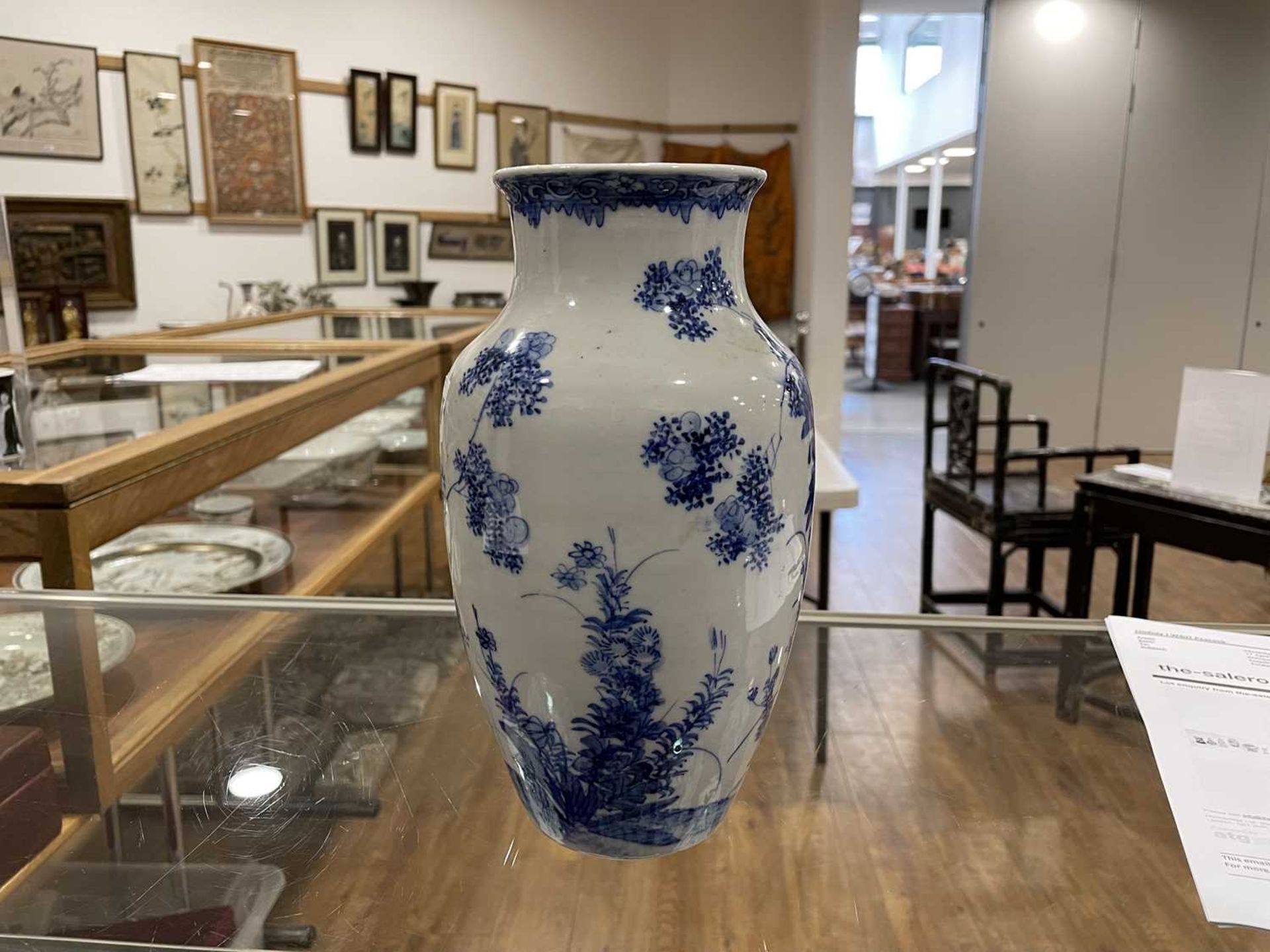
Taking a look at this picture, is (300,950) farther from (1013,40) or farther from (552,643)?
(1013,40)

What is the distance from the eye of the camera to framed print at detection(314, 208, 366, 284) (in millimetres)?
5656

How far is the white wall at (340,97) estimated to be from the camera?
4.79 metres

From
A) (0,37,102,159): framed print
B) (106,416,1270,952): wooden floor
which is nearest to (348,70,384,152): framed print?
(0,37,102,159): framed print

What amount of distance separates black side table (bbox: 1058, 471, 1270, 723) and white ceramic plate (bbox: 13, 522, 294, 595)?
77.2 inches

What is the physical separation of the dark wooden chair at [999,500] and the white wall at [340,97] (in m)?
3.76

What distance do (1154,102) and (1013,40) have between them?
0.94 m

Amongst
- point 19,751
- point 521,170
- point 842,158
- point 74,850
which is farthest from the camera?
point 842,158

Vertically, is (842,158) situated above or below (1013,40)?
below

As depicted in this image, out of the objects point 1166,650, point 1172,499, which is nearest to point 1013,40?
point 1172,499

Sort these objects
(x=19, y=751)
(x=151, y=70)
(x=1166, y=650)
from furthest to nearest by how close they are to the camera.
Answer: (x=151, y=70)
(x=1166, y=650)
(x=19, y=751)

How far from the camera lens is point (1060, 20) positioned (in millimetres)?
5707

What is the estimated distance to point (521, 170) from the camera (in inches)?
25.0

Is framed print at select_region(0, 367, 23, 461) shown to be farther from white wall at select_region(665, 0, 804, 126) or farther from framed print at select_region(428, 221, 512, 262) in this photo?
white wall at select_region(665, 0, 804, 126)

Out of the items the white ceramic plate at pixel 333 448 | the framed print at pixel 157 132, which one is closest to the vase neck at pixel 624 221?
the white ceramic plate at pixel 333 448
